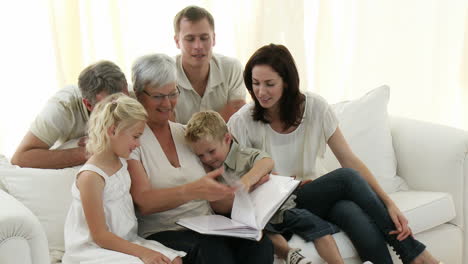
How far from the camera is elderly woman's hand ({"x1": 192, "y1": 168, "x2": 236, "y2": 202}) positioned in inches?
80.9

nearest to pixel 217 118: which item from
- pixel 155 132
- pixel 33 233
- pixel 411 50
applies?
pixel 155 132

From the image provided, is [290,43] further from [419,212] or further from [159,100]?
[159,100]

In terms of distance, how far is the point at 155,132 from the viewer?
229cm

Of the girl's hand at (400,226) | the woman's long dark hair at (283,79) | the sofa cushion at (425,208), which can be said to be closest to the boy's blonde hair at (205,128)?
the woman's long dark hair at (283,79)

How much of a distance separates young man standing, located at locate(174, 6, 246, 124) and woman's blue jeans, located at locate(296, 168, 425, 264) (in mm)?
579

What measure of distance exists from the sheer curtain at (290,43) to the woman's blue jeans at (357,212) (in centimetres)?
115

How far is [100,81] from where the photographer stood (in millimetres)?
2225

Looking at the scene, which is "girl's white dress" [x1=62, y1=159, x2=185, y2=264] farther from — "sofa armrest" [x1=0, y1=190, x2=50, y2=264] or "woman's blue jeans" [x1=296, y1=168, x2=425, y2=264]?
"woman's blue jeans" [x1=296, y1=168, x2=425, y2=264]

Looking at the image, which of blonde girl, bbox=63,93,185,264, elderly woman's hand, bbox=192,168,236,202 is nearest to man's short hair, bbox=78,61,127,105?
blonde girl, bbox=63,93,185,264

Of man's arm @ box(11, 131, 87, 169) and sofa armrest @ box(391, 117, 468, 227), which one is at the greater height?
man's arm @ box(11, 131, 87, 169)

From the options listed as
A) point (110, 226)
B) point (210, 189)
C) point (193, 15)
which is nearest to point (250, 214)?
point (210, 189)

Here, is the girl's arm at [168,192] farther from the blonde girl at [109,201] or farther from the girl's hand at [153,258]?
the girl's hand at [153,258]

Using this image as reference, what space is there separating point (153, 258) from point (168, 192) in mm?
251

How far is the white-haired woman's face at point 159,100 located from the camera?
2.21 m
